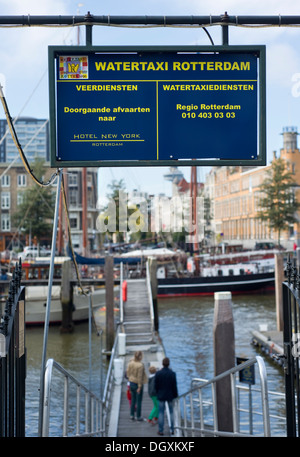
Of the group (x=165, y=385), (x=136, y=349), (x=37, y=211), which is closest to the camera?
(x=165, y=385)

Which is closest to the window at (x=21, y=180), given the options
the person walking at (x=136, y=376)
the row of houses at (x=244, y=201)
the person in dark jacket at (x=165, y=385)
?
the row of houses at (x=244, y=201)

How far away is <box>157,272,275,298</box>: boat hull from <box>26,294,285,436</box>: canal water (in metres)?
5.89

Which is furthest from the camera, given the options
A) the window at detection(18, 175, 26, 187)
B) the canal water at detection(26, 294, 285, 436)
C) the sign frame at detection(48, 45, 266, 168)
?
the window at detection(18, 175, 26, 187)

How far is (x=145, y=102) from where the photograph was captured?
5.73 metres

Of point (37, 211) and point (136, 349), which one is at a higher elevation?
point (37, 211)

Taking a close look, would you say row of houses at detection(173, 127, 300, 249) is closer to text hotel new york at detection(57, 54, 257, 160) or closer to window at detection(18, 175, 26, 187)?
window at detection(18, 175, 26, 187)

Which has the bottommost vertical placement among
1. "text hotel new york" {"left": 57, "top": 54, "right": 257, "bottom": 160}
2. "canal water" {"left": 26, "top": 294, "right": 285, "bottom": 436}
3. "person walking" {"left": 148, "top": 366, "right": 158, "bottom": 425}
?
"canal water" {"left": 26, "top": 294, "right": 285, "bottom": 436}

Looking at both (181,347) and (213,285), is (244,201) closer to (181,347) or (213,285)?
(213,285)

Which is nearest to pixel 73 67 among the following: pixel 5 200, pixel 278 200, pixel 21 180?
pixel 278 200

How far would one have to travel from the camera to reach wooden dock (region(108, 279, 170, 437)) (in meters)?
12.8

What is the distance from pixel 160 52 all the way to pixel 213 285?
47565mm

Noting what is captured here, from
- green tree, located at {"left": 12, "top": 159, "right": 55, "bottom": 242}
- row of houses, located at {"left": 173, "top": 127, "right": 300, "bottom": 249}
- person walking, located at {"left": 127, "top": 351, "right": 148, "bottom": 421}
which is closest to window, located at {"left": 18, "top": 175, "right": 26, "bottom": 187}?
green tree, located at {"left": 12, "top": 159, "right": 55, "bottom": 242}

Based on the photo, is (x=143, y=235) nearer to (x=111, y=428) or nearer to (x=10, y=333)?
(x=111, y=428)

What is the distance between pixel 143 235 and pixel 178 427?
67.4 meters
